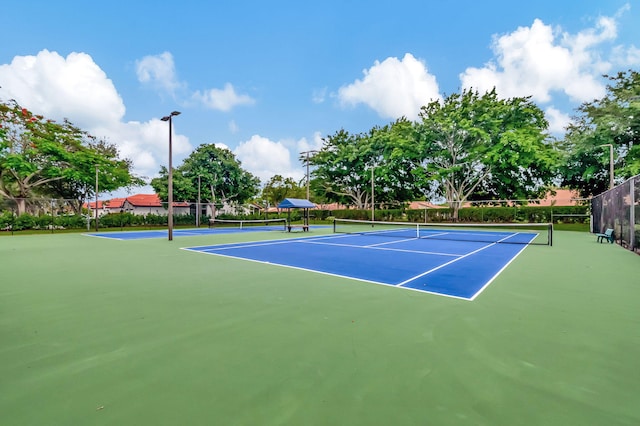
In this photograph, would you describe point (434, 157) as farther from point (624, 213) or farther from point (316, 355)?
point (316, 355)

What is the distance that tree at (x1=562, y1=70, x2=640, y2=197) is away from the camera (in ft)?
67.4

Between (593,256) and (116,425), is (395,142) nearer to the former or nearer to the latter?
(593,256)

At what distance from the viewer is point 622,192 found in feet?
34.9

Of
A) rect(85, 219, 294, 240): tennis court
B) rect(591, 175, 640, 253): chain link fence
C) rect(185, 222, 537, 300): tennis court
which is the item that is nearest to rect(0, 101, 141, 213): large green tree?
rect(85, 219, 294, 240): tennis court

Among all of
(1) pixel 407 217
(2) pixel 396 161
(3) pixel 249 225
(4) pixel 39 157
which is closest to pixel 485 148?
(2) pixel 396 161

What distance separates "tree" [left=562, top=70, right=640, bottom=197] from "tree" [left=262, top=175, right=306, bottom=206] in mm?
36837

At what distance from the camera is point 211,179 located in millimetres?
35531

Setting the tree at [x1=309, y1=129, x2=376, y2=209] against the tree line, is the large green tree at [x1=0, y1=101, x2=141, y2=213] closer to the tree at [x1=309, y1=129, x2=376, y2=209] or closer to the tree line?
the tree line

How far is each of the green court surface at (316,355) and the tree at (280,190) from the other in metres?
46.8

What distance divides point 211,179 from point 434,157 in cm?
2427

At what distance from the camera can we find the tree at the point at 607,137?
809 inches

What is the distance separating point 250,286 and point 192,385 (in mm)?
3154

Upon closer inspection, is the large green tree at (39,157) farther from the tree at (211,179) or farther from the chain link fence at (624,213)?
the chain link fence at (624,213)

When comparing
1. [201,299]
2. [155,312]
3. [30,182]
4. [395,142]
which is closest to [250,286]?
[201,299]
